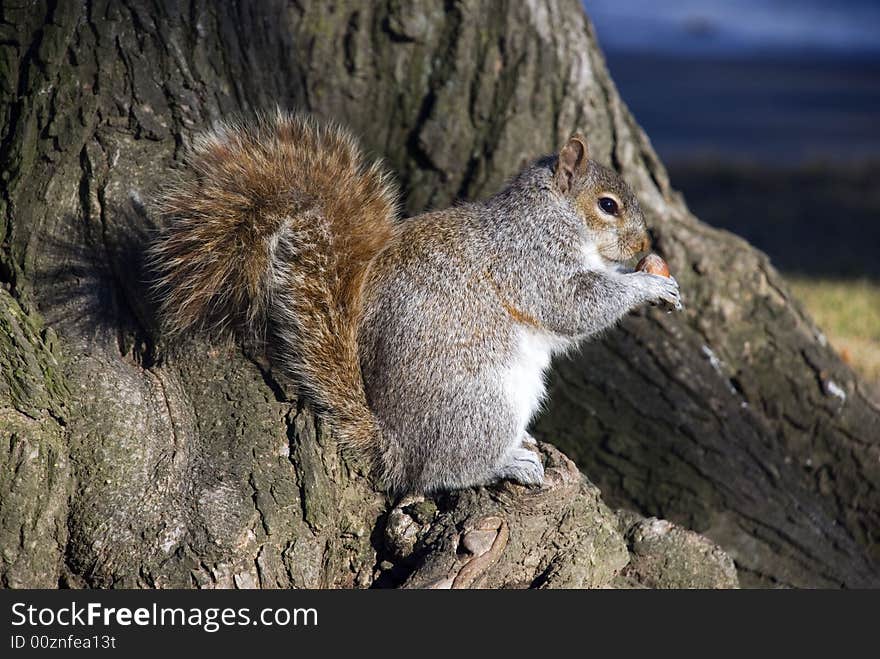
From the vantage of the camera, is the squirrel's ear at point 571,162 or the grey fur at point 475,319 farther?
the squirrel's ear at point 571,162

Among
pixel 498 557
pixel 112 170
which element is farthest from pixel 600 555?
pixel 112 170

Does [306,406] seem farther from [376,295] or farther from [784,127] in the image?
[784,127]

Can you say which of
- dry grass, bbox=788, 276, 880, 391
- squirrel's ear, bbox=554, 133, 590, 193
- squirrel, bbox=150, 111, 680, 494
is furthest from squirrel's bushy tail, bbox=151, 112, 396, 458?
dry grass, bbox=788, 276, 880, 391

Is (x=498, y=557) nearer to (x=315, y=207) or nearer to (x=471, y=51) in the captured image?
(x=315, y=207)

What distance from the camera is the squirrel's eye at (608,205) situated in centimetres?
216

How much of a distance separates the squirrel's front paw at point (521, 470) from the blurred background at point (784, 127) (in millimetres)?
1648

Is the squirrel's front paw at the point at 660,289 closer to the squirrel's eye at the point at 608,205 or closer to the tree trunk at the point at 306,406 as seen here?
the squirrel's eye at the point at 608,205

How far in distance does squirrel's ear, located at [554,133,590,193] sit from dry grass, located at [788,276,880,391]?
4.98ft

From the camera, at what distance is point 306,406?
6.38 feet

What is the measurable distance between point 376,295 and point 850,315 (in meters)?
2.31

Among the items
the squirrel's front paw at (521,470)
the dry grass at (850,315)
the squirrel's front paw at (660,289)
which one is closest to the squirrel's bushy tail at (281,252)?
the squirrel's front paw at (521,470)

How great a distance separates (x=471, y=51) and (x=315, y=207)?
96cm

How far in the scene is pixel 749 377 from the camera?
2.58 metres

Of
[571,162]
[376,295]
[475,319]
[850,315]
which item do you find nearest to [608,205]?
[571,162]
